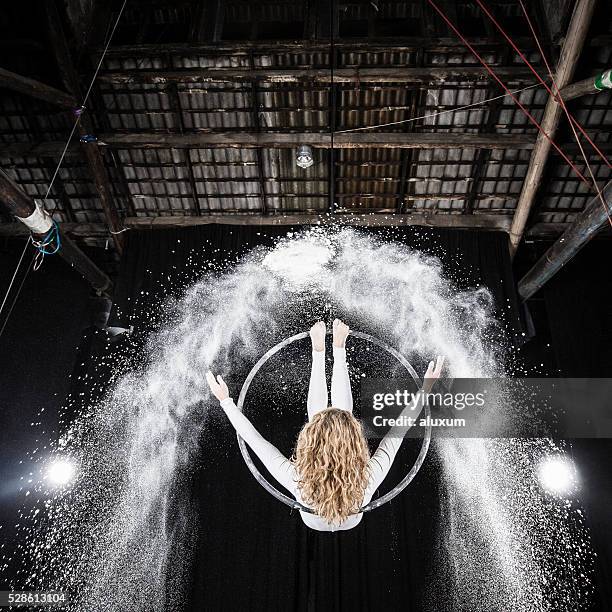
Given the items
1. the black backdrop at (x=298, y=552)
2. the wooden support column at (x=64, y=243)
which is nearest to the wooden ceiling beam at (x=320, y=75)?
the wooden support column at (x=64, y=243)

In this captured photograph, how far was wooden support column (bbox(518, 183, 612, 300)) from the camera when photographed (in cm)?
444

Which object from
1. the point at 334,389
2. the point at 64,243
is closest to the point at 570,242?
the point at 334,389

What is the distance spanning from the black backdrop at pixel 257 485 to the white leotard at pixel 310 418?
2174mm

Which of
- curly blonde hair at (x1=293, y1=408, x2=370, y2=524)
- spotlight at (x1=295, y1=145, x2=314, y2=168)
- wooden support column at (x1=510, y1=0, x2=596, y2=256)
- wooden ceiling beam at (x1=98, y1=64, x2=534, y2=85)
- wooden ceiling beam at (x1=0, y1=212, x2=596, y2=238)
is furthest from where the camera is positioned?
wooden ceiling beam at (x1=0, y1=212, x2=596, y2=238)

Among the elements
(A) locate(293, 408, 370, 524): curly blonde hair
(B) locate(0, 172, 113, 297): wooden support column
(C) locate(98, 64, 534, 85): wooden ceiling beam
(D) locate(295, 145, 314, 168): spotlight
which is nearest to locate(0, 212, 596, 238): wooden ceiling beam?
(B) locate(0, 172, 113, 297): wooden support column

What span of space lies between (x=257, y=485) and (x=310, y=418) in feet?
8.94

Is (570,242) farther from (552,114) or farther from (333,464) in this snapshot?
(333,464)

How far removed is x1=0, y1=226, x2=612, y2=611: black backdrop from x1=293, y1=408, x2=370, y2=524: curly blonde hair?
2.67 m

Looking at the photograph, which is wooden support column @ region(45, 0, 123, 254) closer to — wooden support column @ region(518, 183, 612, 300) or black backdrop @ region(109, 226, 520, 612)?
black backdrop @ region(109, 226, 520, 612)

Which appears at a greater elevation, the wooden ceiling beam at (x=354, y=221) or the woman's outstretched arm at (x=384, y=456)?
the wooden ceiling beam at (x=354, y=221)

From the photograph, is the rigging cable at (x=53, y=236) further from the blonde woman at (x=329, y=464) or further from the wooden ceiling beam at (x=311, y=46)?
the blonde woman at (x=329, y=464)

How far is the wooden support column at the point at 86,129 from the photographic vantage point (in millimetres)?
5142

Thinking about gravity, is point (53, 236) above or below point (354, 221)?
below

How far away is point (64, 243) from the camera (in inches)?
217
